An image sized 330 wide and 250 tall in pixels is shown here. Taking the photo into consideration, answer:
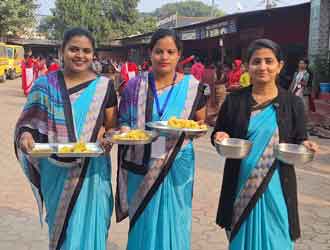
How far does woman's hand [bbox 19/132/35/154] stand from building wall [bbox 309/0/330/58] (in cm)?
911

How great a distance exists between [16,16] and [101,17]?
9.70m

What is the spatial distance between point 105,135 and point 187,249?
898mm

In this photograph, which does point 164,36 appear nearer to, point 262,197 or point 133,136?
point 133,136

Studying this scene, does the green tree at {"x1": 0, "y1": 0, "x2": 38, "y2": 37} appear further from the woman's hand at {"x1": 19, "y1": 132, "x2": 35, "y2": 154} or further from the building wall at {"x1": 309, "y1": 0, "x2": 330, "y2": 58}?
the woman's hand at {"x1": 19, "y1": 132, "x2": 35, "y2": 154}

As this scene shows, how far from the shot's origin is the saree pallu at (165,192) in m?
2.78

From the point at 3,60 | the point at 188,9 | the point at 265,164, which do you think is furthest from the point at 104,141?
the point at 188,9

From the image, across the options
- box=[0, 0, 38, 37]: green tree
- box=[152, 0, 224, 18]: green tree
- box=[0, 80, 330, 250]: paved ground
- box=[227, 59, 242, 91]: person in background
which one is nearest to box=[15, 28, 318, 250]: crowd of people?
box=[0, 80, 330, 250]: paved ground

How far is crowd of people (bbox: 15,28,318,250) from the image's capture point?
2.53 meters

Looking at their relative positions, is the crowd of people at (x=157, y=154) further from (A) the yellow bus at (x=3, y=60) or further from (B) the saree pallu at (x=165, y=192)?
(A) the yellow bus at (x=3, y=60)

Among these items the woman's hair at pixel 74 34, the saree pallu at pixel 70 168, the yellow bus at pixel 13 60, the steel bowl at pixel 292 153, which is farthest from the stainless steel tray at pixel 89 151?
the yellow bus at pixel 13 60

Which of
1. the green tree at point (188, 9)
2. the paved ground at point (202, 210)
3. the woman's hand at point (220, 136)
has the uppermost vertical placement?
the green tree at point (188, 9)

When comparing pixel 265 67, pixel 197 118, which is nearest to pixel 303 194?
pixel 197 118

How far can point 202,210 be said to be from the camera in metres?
4.65

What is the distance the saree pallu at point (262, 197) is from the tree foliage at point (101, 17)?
104 ft
